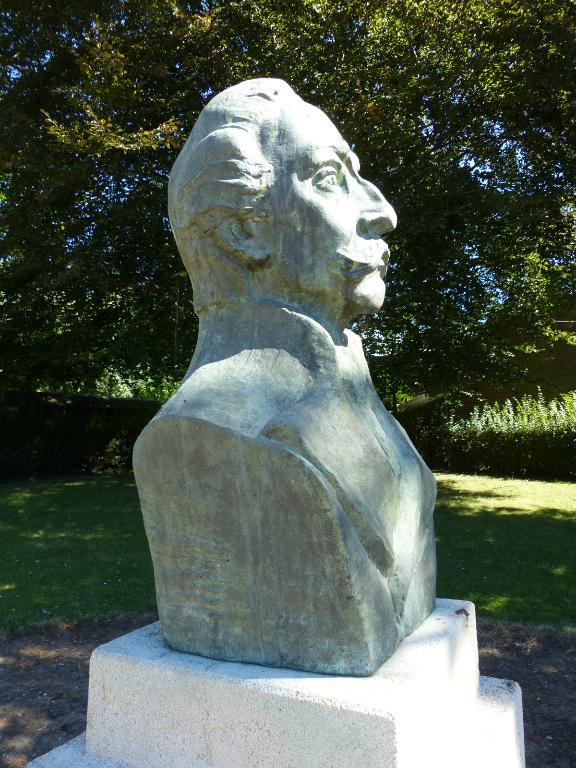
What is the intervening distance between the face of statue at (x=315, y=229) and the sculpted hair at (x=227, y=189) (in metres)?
0.05

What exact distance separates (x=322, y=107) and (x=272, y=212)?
684cm

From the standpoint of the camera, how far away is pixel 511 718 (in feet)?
8.49

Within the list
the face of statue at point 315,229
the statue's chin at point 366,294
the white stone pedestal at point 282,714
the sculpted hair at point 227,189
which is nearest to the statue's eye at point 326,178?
the face of statue at point 315,229

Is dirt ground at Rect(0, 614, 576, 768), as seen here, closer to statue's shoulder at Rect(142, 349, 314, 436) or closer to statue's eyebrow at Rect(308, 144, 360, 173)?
statue's shoulder at Rect(142, 349, 314, 436)

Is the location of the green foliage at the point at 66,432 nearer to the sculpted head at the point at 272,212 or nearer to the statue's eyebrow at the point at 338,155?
the sculpted head at the point at 272,212

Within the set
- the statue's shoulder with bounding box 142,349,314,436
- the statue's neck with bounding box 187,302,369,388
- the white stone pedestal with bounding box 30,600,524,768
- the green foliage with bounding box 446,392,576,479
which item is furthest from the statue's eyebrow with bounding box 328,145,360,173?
the green foliage with bounding box 446,392,576,479

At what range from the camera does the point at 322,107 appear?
8555mm

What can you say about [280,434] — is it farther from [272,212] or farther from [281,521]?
[272,212]

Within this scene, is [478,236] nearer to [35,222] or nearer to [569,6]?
[569,6]

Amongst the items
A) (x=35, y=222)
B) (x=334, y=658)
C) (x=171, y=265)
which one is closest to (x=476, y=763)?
(x=334, y=658)

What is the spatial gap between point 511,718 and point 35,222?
868 cm

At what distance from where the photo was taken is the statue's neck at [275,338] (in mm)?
2293

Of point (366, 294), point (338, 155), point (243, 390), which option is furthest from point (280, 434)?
point (338, 155)

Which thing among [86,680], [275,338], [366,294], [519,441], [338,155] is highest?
[338,155]
